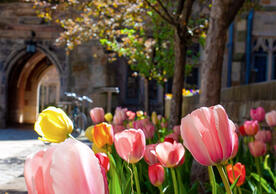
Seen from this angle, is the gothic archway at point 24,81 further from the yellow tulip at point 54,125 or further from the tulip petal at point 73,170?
the tulip petal at point 73,170

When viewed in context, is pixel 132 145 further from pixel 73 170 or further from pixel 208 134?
pixel 73 170

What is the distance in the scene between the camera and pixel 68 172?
0.42 m

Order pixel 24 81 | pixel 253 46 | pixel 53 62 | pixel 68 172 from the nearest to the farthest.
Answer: pixel 68 172 < pixel 253 46 < pixel 53 62 < pixel 24 81

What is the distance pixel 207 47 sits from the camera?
2396mm

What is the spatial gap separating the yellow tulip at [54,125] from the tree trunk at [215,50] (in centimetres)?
147

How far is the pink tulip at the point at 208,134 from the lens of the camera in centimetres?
70

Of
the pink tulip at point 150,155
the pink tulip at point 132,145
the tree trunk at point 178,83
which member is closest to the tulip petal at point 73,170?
the pink tulip at point 132,145

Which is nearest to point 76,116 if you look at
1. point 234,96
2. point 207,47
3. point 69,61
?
point 69,61

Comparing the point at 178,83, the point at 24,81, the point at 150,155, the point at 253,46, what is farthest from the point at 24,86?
the point at 150,155

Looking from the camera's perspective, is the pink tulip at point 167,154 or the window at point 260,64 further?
the window at point 260,64

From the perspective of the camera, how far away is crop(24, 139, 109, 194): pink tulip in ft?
1.38

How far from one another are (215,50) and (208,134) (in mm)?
1728

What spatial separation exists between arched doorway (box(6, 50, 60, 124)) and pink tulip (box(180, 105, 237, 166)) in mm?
13958

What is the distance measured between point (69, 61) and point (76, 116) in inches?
190
